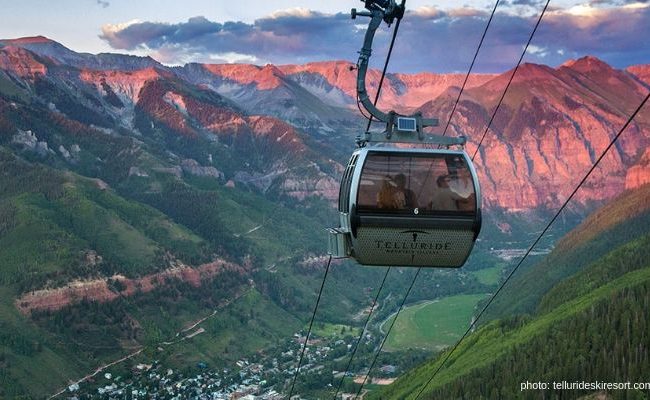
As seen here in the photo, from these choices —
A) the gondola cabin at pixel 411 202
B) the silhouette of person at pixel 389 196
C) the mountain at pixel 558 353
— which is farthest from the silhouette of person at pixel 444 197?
the mountain at pixel 558 353

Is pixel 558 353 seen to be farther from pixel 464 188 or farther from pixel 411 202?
pixel 411 202

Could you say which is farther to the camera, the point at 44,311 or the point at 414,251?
the point at 44,311

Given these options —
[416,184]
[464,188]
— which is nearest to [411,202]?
[416,184]

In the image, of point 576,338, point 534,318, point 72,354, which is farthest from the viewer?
point 72,354

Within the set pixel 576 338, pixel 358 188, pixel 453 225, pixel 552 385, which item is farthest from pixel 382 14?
pixel 576 338

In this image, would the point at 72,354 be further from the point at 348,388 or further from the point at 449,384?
the point at 449,384

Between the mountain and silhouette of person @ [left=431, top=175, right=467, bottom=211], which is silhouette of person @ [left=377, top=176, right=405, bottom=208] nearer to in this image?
silhouette of person @ [left=431, top=175, right=467, bottom=211]

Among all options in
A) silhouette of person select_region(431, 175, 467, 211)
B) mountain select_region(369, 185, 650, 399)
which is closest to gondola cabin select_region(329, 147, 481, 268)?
silhouette of person select_region(431, 175, 467, 211)

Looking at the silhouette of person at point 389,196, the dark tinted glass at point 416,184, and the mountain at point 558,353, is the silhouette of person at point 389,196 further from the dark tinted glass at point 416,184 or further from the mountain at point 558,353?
the mountain at point 558,353
